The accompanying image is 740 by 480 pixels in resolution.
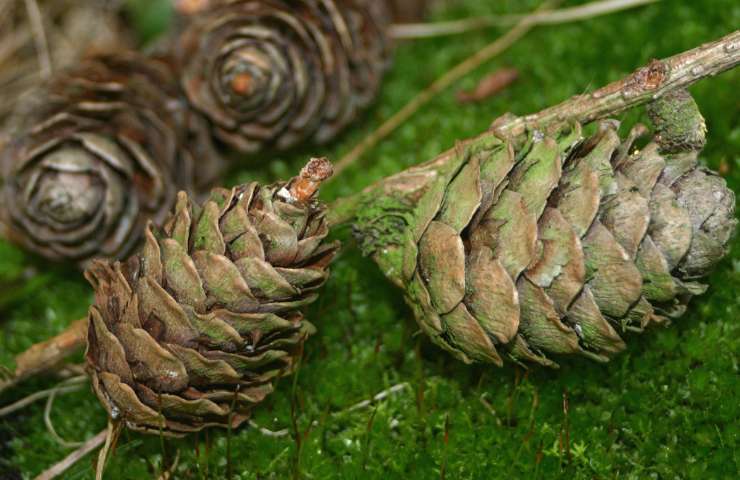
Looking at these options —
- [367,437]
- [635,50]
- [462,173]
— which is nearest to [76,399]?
[367,437]

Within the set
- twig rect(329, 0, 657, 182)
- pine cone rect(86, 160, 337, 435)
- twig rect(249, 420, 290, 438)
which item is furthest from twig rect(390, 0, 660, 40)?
twig rect(249, 420, 290, 438)

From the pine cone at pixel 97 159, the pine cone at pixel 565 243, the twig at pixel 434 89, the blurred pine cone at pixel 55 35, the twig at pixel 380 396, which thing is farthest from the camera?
the blurred pine cone at pixel 55 35

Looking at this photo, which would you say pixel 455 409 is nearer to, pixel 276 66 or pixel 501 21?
pixel 276 66

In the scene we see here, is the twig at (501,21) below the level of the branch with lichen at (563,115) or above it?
above

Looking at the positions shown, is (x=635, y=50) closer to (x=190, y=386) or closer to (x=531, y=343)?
(x=531, y=343)

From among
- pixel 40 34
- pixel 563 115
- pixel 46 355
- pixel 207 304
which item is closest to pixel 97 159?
pixel 46 355

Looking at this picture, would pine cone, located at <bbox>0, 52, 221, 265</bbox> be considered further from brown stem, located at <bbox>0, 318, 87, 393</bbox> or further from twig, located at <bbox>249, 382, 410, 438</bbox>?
twig, located at <bbox>249, 382, 410, 438</bbox>

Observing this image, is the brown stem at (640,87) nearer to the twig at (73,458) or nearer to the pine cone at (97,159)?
the pine cone at (97,159)

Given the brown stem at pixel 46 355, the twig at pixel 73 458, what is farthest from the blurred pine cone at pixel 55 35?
the twig at pixel 73 458
